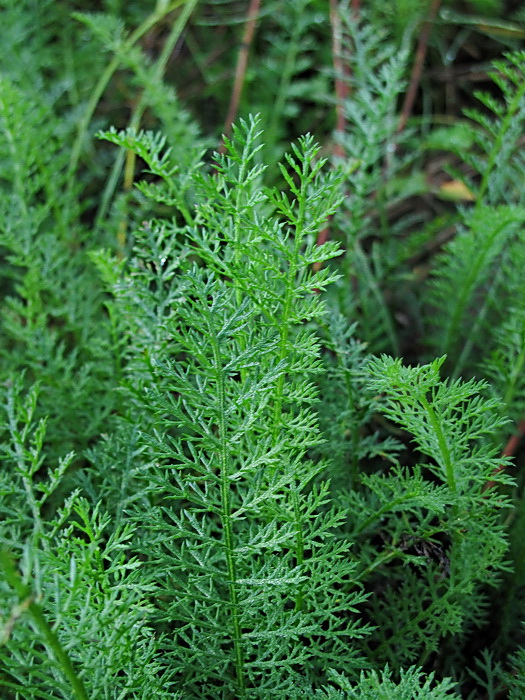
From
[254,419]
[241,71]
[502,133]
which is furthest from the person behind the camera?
[241,71]

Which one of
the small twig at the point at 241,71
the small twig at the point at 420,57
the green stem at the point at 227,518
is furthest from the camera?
the small twig at the point at 420,57

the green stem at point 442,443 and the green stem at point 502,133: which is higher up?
the green stem at point 502,133

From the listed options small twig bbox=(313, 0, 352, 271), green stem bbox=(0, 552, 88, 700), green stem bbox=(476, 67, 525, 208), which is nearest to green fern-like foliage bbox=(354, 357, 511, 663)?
green stem bbox=(0, 552, 88, 700)

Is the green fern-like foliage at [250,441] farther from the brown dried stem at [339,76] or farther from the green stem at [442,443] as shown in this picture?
the brown dried stem at [339,76]

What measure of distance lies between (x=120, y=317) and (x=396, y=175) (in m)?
0.95

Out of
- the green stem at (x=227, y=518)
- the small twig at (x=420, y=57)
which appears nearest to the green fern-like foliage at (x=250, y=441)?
the green stem at (x=227, y=518)

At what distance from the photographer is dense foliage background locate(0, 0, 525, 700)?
63 cm

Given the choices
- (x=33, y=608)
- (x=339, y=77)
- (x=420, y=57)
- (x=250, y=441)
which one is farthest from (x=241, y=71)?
(x=33, y=608)

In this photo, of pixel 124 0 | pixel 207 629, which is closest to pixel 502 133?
pixel 207 629

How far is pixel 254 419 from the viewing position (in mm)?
621

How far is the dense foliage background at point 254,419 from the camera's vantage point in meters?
0.63

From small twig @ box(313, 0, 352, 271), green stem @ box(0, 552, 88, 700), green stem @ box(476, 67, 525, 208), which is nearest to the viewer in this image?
green stem @ box(0, 552, 88, 700)

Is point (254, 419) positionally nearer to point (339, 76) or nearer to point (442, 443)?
point (442, 443)

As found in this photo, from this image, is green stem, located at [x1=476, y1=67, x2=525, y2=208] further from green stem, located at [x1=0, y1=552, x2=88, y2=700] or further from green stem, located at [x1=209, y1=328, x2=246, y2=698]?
green stem, located at [x1=0, y1=552, x2=88, y2=700]
